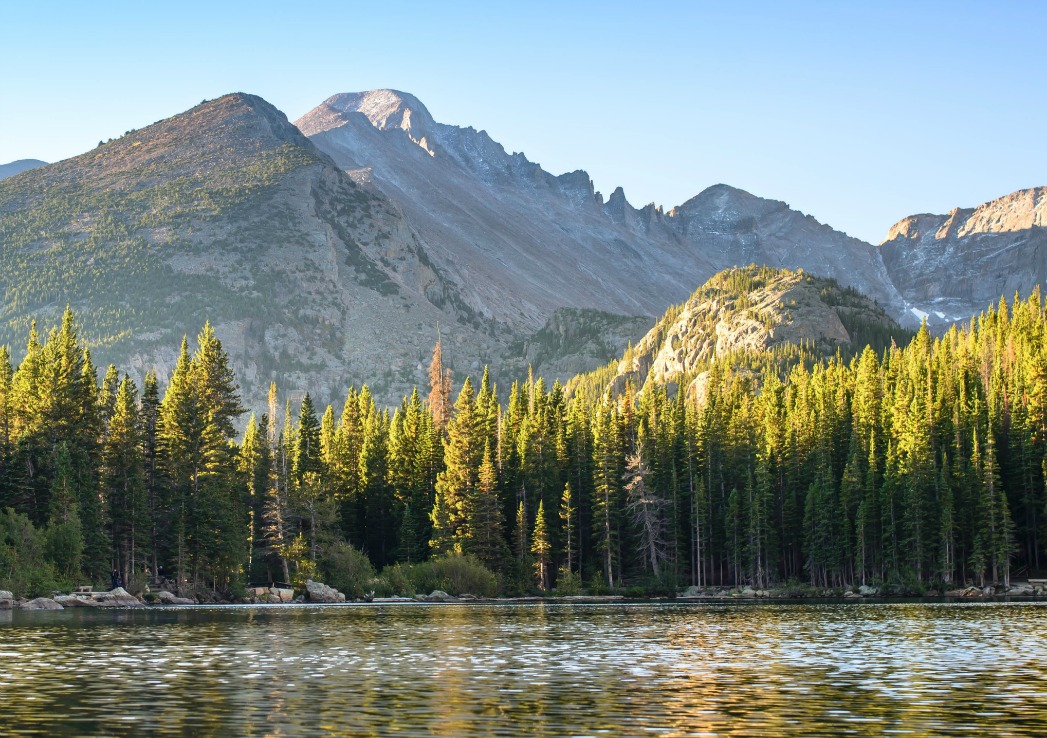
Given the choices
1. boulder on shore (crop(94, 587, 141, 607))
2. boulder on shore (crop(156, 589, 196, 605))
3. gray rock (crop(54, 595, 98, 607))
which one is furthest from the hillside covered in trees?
boulder on shore (crop(156, 589, 196, 605))

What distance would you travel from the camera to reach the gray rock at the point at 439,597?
102500 millimetres

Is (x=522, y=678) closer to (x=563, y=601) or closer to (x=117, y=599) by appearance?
(x=117, y=599)

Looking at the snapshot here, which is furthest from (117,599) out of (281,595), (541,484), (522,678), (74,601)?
(522,678)

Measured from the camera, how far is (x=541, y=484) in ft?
406

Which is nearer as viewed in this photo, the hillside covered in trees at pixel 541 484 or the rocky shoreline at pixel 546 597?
the rocky shoreline at pixel 546 597

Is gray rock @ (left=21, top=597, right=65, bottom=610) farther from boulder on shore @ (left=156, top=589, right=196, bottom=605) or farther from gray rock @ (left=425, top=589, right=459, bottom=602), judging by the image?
gray rock @ (left=425, top=589, right=459, bottom=602)

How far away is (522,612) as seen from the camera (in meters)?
78.4

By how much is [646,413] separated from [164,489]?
215 feet

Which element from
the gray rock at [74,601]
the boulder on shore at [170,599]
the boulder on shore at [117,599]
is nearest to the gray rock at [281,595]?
the boulder on shore at [170,599]

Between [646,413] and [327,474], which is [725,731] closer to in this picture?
[327,474]

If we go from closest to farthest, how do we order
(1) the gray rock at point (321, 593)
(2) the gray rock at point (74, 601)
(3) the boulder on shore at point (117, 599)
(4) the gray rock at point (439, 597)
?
(2) the gray rock at point (74, 601), (3) the boulder on shore at point (117, 599), (1) the gray rock at point (321, 593), (4) the gray rock at point (439, 597)

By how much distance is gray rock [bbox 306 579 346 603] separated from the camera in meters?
95.9

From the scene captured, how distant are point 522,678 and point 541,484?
89.8 metres

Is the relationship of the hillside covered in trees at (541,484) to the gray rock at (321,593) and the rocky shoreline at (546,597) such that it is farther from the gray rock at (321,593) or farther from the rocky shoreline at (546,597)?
the gray rock at (321,593)
